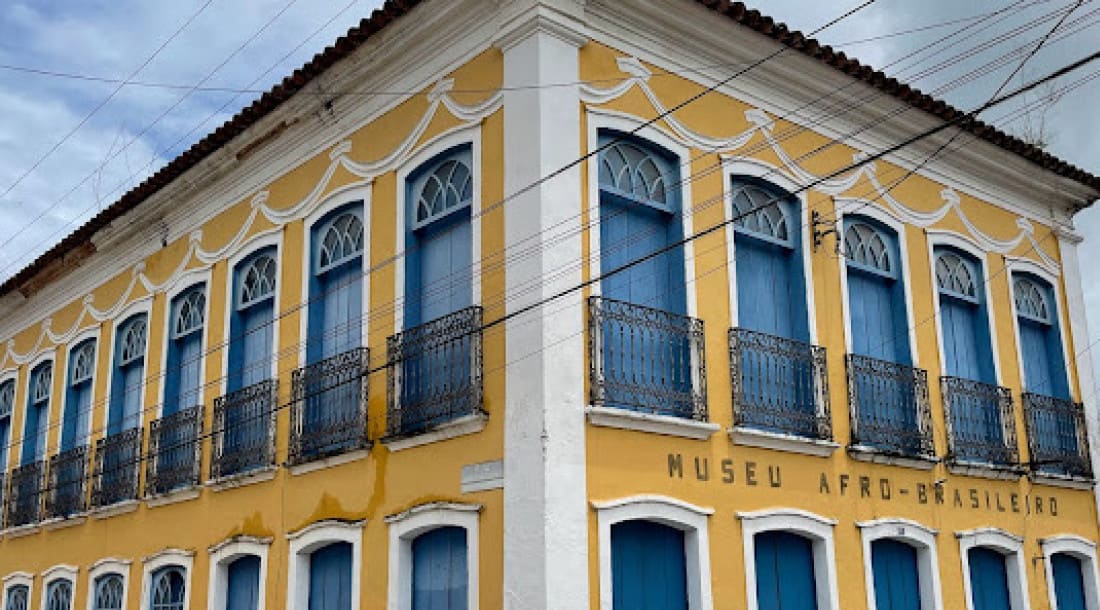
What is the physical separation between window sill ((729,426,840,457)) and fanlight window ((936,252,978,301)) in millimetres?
2823

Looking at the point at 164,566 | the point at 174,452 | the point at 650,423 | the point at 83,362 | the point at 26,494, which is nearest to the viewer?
the point at 650,423

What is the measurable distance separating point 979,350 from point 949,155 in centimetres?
191

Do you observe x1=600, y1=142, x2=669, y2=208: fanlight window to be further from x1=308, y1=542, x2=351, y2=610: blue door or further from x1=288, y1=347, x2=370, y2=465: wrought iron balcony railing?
x1=308, y1=542, x2=351, y2=610: blue door

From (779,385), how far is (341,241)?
3.93 metres

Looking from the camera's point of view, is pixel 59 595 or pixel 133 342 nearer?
pixel 133 342

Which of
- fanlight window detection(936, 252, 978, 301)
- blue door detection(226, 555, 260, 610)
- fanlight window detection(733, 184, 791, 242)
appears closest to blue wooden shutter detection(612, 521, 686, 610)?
fanlight window detection(733, 184, 791, 242)

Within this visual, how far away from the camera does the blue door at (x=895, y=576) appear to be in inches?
387

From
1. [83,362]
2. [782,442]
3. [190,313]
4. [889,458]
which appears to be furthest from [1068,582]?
[83,362]

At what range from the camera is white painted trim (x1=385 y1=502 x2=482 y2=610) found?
8156 mm

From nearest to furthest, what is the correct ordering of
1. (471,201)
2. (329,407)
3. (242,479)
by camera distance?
1. (471,201)
2. (329,407)
3. (242,479)

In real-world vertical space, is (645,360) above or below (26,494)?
below

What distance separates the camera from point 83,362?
581 inches

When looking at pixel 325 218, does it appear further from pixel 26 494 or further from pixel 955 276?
pixel 26 494

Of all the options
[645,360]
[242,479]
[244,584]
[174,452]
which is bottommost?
[244,584]
